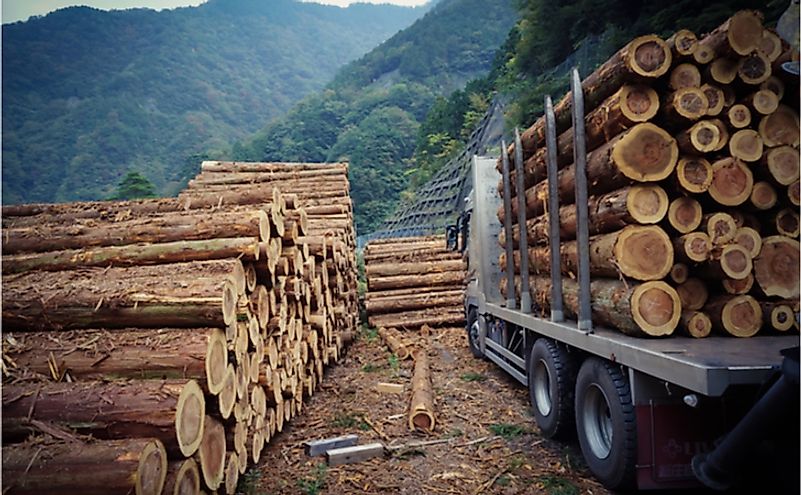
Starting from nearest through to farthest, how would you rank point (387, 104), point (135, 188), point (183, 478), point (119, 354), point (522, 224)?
1. point (183, 478)
2. point (119, 354)
3. point (522, 224)
4. point (135, 188)
5. point (387, 104)

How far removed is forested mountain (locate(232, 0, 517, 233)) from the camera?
191 ft

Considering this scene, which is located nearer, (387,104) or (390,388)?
(390,388)

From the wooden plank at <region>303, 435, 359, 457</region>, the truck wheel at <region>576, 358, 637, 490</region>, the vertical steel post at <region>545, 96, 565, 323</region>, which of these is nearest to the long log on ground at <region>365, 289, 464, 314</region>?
the wooden plank at <region>303, 435, 359, 457</region>

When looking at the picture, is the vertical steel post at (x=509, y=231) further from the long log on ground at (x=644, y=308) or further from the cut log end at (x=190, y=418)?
the cut log end at (x=190, y=418)

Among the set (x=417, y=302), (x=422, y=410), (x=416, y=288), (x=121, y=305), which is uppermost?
(x=121, y=305)

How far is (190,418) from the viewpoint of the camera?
373 cm

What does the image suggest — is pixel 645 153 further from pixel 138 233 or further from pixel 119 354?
pixel 138 233

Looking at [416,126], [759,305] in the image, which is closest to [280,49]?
[416,126]

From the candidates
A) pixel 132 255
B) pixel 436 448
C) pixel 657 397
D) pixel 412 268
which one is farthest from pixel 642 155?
pixel 412 268

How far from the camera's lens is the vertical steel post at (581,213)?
472 cm

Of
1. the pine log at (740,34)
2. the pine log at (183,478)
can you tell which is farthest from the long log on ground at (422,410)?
the pine log at (740,34)

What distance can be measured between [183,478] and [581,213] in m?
3.68

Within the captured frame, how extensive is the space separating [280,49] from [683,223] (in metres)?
153

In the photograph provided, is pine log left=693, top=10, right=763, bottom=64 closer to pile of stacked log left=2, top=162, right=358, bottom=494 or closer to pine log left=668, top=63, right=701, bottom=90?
pine log left=668, top=63, right=701, bottom=90
